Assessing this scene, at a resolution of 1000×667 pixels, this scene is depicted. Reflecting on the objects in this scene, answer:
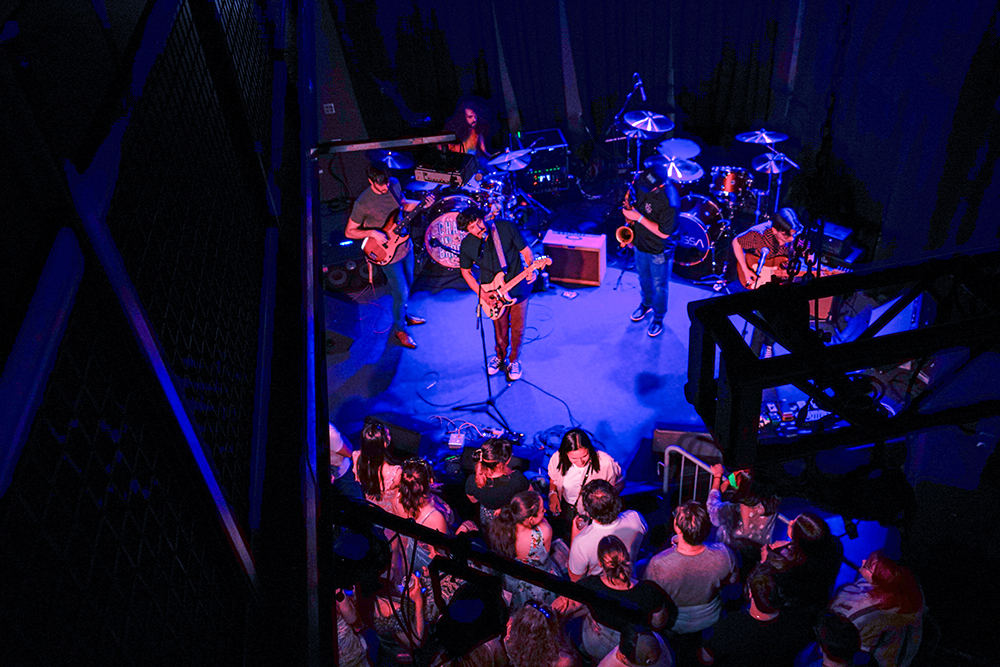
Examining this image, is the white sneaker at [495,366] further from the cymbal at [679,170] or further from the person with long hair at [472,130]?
the person with long hair at [472,130]

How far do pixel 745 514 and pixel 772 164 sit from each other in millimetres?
4561

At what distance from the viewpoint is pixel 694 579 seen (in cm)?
371

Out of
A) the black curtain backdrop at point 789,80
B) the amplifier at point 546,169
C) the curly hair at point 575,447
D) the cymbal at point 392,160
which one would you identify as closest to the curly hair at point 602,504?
the curly hair at point 575,447

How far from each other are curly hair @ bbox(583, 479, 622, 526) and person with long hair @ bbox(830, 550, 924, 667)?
121 cm

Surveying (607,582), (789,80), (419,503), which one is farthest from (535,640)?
(789,80)

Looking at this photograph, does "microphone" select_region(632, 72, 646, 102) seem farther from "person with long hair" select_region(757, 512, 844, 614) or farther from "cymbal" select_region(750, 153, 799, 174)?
"person with long hair" select_region(757, 512, 844, 614)

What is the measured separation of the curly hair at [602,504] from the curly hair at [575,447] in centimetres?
58

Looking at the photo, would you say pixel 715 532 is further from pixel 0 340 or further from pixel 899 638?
pixel 0 340

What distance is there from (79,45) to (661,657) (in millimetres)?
3310

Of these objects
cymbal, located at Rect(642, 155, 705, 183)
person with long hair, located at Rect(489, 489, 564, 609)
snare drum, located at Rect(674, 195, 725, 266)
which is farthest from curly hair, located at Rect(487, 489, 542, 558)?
cymbal, located at Rect(642, 155, 705, 183)

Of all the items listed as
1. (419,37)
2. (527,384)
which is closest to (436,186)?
(419,37)

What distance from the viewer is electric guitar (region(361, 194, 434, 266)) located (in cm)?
673

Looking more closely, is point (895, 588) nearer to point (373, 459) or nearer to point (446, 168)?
point (373, 459)

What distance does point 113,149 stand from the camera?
3.05ft
